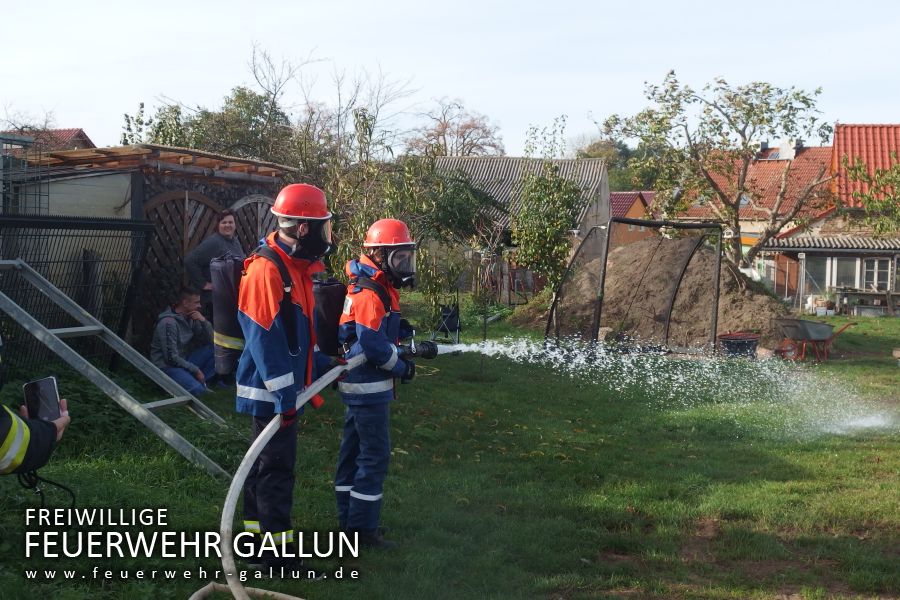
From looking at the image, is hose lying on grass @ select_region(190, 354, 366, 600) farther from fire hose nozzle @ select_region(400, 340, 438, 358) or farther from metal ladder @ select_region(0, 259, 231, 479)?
metal ladder @ select_region(0, 259, 231, 479)

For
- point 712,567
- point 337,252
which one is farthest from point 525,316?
point 712,567

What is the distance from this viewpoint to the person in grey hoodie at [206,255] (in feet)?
31.8

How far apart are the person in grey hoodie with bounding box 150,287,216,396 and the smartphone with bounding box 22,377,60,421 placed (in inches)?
216

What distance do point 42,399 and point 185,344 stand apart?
6.05 metres

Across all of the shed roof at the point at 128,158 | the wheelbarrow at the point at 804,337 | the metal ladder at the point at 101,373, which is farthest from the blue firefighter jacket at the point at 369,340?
the wheelbarrow at the point at 804,337

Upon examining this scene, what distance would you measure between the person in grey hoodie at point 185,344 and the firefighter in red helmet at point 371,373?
3519 mm

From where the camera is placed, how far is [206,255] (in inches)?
382

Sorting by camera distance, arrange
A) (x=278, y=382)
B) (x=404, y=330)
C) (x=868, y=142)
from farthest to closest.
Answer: (x=868, y=142) → (x=404, y=330) → (x=278, y=382)

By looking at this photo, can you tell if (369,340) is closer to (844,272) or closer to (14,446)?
(14,446)

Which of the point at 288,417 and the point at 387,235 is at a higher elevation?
the point at 387,235

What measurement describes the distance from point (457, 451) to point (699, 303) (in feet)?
40.9

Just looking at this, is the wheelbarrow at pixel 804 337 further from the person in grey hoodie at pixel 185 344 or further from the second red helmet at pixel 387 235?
the second red helmet at pixel 387 235

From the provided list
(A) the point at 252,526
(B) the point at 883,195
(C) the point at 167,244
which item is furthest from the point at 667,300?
(A) the point at 252,526

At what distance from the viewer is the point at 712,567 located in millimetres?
5781
